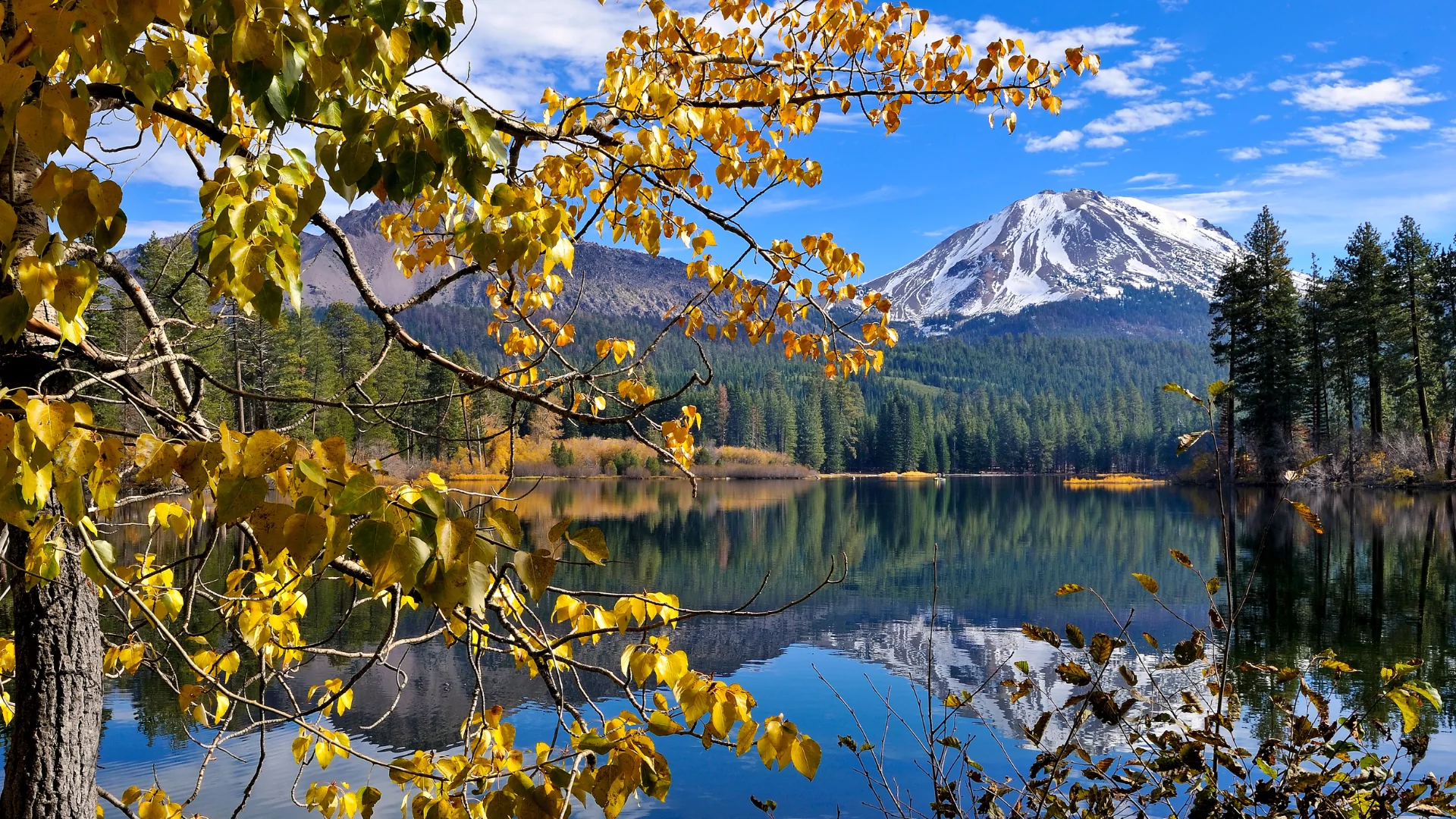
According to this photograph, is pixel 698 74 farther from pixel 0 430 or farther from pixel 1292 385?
pixel 1292 385

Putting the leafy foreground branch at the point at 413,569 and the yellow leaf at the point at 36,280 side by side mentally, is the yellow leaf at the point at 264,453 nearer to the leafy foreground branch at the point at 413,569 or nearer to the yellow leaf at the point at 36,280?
the leafy foreground branch at the point at 413,569

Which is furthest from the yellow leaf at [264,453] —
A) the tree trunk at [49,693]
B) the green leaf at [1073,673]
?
the green leaf at [1073,673]

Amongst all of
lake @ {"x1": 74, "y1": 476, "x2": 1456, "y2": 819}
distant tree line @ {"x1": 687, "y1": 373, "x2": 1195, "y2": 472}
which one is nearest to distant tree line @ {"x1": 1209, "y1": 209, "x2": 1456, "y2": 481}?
lake @ {"x1": 74, "y1": 476, "x2": 1456, "y2": 819}

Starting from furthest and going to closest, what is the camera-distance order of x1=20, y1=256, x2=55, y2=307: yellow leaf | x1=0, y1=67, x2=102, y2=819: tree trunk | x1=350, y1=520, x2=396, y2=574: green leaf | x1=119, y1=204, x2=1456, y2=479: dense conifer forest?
x1=119, y1=204, x2=1456, y2=479: dense conifer forest
x1=0, y1=67, x2=102, y2=819: tree trunk
x1=20, y1=256, x2=55, y2=307: yellow leaf
x1=350, y1=520, x2=396, y2=574: green leaf

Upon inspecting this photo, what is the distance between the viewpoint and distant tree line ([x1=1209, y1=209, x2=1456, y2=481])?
3600 centimetres

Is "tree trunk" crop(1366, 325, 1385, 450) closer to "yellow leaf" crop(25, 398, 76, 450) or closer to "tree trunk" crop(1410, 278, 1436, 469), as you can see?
"tree trunk" crop(1410, 278, 1436, 469)

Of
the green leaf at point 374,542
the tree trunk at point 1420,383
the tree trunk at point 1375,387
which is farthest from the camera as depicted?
the tree trunk at point 1375,387

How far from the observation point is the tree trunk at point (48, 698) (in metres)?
2.05

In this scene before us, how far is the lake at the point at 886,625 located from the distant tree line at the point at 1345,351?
6536mm

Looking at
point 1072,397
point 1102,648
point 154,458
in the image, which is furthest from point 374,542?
point 1072,397

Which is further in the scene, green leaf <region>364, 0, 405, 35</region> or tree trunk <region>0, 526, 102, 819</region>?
tree trunk <region>0, 526, 102, 819</region>

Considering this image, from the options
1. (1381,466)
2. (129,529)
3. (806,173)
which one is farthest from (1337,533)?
(129,529)

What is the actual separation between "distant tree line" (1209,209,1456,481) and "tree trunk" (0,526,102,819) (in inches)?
1573

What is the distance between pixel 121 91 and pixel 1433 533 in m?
25.0
